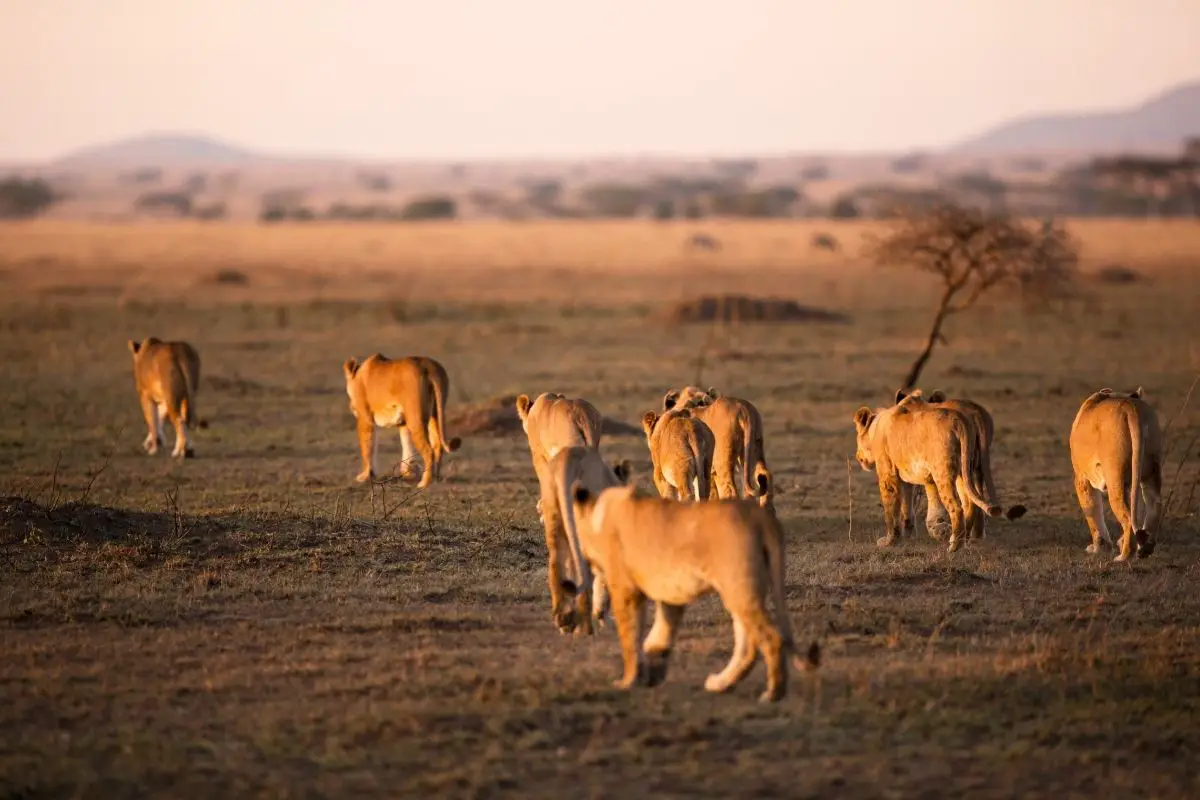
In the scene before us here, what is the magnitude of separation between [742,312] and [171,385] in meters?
21.6

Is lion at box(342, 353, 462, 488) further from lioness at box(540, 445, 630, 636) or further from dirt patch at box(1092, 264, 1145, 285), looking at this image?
dirt patch at box(1092, 264, 1145, 285)

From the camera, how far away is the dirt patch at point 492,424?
21.0 m

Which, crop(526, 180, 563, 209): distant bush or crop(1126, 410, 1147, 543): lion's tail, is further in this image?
crop(526, 180, 563, 209): distant bush

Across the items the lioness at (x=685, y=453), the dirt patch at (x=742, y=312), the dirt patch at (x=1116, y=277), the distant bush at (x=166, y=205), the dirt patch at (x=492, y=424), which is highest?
the distant bush at (x=166, y=205)

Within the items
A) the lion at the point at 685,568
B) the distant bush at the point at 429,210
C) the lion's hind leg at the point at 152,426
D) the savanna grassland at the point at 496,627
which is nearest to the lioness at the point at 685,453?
the savanna grassland at the point at 496,627

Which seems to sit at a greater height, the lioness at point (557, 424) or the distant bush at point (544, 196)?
the distant bush at point (544, 196)

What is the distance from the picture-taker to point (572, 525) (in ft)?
31.5

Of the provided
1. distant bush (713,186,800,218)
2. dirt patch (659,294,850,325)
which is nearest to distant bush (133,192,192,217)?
distant bush (713,186,800,218)

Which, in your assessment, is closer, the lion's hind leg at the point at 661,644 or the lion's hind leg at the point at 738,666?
the lion's hind leg at the point at 738,666

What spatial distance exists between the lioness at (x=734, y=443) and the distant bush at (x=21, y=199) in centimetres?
11443

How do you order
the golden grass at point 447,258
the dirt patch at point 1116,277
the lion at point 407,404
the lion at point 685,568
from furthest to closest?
the dirt patch at point 1116,277, the golden grass at point 447,258, the lion at point 407,404, the lion at point 685,568

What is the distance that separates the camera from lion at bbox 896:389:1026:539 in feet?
43.1

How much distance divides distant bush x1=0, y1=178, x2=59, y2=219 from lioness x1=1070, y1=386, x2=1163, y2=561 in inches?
4597

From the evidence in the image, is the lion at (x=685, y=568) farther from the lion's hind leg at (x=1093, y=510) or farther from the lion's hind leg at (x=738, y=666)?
the lion's hind leg at (x=1093, y=510)
